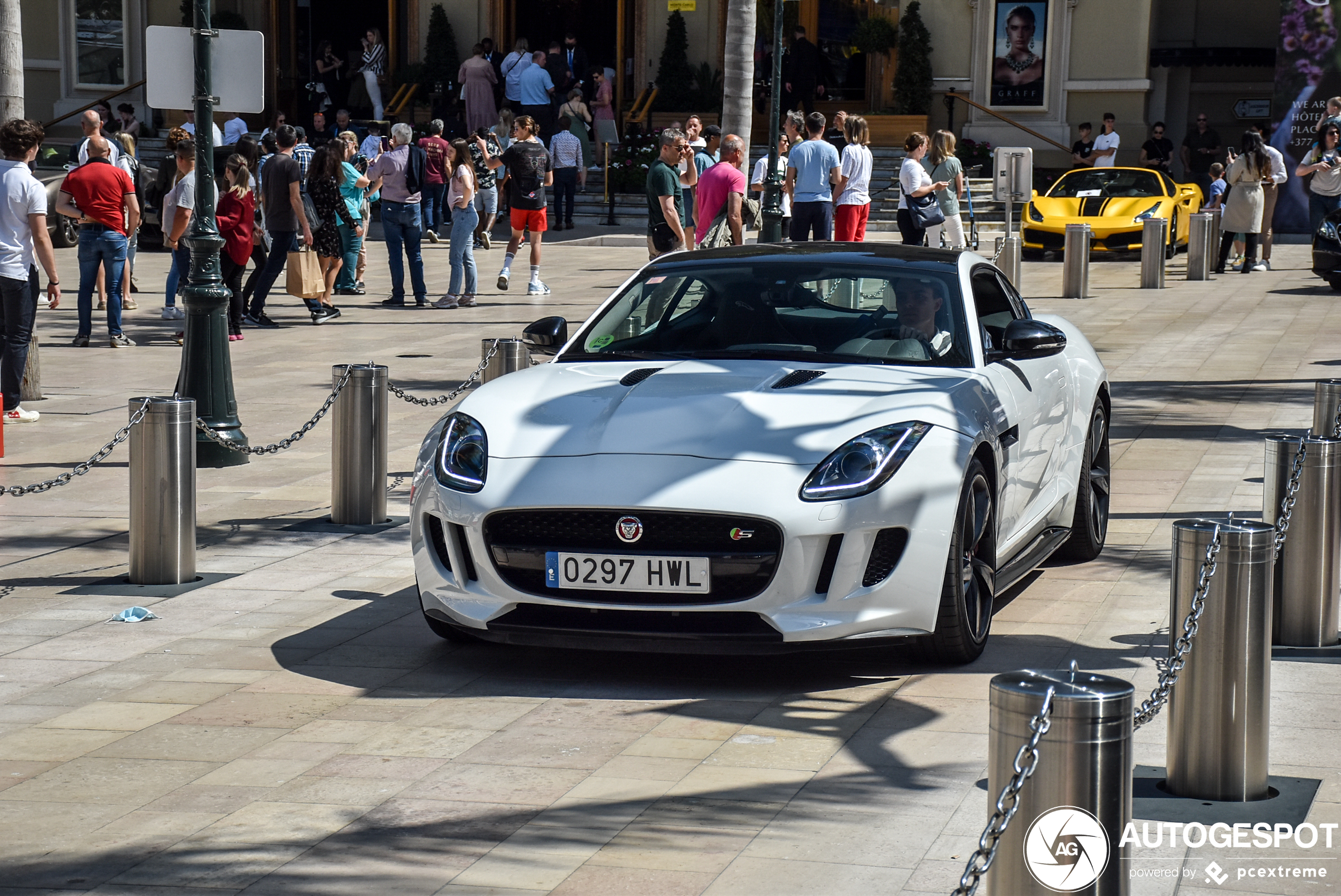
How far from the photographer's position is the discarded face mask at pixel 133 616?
715cm

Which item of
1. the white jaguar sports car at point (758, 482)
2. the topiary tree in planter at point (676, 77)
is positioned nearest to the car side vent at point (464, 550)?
the white jaguar sports car at point (758, 482)

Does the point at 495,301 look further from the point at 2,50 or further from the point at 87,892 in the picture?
the point at 87,892

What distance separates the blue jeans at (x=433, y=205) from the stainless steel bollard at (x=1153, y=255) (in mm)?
10586

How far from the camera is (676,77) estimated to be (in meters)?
35.5

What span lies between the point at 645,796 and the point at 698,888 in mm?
706

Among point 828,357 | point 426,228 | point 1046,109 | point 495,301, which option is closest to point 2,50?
point 495,301

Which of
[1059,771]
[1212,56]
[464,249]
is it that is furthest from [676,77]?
[1059,771]

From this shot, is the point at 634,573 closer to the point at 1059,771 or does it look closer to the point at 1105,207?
the point at 1059,771

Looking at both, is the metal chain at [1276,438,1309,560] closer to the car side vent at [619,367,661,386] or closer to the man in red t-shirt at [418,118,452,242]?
the car side vent at [619,367,661,386]

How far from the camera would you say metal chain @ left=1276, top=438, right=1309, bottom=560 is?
624 centimetres

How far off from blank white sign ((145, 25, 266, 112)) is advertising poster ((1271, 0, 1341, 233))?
22.9m

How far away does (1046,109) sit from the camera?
3462 cm

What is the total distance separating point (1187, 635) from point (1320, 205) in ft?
68.5

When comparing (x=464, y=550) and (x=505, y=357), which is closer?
(x=464, y=550)
